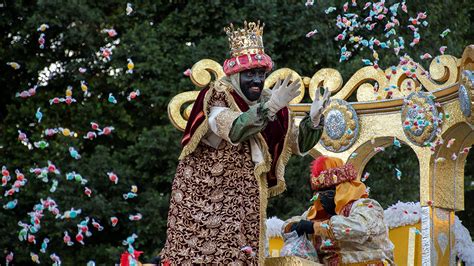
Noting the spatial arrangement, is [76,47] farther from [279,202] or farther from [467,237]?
[467,237]

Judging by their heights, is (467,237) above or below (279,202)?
below

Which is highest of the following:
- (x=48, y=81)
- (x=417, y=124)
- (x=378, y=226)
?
(x=48, y=81)

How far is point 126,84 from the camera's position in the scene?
611 inches

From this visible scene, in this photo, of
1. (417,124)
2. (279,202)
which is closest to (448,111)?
(417,124)

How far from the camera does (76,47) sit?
621 inches

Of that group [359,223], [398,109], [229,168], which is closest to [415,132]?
[398,109]

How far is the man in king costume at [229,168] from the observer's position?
8289 mm

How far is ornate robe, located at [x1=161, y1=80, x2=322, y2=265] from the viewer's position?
27.2 feet

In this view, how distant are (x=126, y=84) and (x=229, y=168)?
7288 millimetres

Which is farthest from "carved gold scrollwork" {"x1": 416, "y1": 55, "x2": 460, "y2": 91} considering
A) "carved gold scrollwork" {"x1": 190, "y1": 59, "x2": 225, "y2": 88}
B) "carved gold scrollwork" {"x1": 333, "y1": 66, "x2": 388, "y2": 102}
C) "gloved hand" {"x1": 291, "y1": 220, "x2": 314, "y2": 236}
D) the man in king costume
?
the man in king costume

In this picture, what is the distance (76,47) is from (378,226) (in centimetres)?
718

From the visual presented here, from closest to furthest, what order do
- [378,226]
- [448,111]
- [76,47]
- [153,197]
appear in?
[378,226]
[448,111]
[153,197]
[76,47]

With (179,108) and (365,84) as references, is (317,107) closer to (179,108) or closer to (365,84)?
(179,108)

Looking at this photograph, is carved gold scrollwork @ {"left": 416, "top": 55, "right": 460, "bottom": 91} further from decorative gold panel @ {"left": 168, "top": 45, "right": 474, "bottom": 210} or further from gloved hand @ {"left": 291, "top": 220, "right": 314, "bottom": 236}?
gloved hand @ {"left": 291, "top": 220, "right": 314, "bottom": 236}
